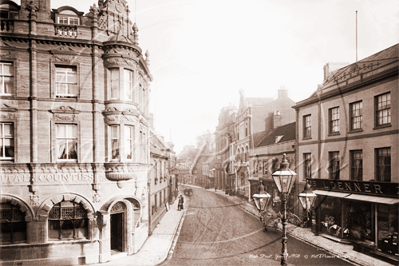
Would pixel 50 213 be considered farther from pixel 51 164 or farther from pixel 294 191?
pixel 294 191

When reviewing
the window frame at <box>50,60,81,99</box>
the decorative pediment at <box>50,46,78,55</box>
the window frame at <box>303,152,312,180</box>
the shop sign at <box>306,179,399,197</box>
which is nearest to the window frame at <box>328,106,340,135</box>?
the window frame at <box>303,152,312,180</box>

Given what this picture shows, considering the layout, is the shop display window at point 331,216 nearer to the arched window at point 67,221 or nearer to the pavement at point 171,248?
the pavement at point 171,248

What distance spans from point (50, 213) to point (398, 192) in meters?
18.9

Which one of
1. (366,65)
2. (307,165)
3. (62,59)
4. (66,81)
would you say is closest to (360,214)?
(307,165)

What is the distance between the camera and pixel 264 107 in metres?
38.1

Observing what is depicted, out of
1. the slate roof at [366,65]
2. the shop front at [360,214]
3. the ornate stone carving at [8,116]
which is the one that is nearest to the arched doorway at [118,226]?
the ornate stone carving at [8,116]

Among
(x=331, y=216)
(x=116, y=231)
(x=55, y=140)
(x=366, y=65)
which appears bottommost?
(x=116, y=231)

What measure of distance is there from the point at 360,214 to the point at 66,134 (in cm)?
1891

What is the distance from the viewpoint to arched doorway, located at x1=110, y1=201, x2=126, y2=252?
16000 millimetres

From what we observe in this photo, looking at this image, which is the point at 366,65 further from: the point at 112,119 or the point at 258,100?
the point at 258,100

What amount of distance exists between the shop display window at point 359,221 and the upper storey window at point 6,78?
72.5 feet

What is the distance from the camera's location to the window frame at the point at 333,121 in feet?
64.0

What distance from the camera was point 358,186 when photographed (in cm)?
1658

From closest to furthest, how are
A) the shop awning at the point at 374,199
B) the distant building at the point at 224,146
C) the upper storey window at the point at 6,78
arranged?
the shop awning at the point at 374,199 → the upper storey window at the point at 6,78 → the distant building at the point at 224,146
